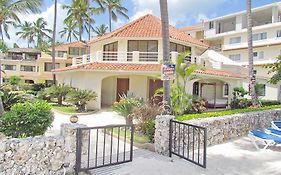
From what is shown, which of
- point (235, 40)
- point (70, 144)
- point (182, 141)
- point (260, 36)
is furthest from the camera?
point (235, 40)

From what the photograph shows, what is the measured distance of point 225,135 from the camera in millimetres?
12070

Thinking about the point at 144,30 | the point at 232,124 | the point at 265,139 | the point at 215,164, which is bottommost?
the point at 215,164

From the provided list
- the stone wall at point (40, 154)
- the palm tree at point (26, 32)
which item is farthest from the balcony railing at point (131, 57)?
the palm tree at point (26, 32)

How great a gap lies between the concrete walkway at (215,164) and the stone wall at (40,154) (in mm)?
1146

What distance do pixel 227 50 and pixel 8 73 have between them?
158ft

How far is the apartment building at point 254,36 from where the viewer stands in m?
42.2

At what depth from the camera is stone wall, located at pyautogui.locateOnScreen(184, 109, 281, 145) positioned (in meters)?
11.1

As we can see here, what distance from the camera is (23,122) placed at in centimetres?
1011

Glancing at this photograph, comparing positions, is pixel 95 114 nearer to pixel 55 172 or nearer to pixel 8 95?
pixel 8 95

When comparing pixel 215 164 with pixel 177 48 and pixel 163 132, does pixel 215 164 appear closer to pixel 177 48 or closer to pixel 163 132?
pixel 163 132

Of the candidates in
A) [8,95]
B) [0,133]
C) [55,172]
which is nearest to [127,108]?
[0,133]

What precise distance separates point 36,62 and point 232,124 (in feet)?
184

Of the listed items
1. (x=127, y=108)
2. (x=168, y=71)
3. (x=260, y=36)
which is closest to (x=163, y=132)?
(x=168, y=71)

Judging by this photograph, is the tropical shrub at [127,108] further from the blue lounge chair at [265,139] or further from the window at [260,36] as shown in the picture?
the window at [260,36]
